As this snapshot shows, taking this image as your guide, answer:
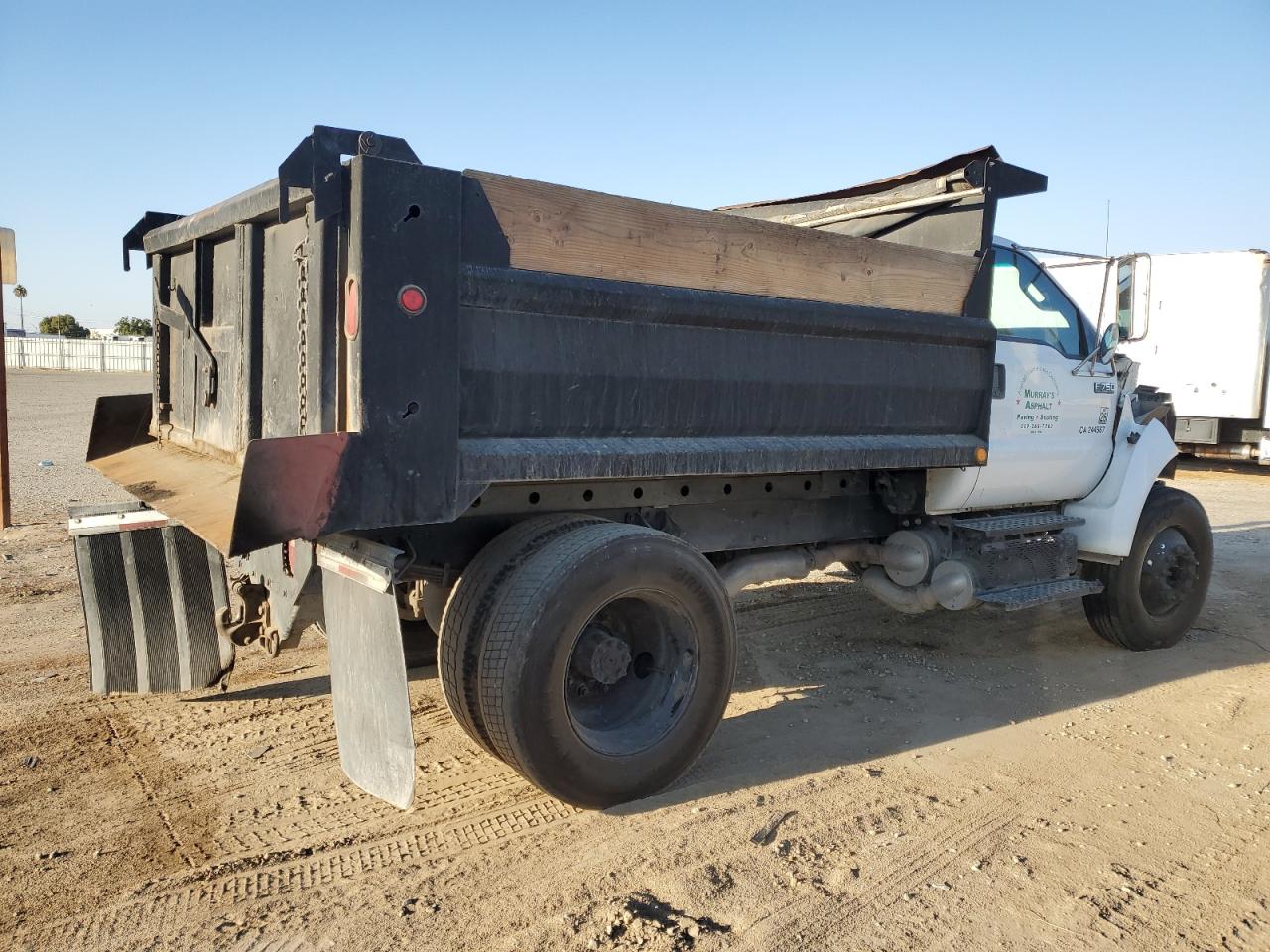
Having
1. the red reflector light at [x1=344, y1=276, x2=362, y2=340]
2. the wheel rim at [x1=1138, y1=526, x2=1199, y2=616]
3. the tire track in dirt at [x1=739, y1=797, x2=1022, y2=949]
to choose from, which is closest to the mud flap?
the red reflector light at [x1=344, y1=276, x2=362, y2=340]

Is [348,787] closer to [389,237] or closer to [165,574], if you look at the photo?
[165,574]

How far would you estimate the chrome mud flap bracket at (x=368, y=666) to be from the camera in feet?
10.7

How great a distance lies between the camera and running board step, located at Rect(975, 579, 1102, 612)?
17.0ft

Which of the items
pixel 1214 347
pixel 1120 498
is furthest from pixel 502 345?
pixel 1214 347

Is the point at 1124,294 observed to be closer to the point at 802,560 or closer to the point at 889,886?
the point at 802,560

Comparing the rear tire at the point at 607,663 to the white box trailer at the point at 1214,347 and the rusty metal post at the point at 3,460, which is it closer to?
the rusty metal post at the point at 3,460

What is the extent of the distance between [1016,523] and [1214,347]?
499 inches

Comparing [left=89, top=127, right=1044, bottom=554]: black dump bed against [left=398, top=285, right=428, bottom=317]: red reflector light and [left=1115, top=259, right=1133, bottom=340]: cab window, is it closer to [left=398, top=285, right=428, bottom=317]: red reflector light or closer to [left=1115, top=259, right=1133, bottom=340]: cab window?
[left=398, top=285, right=428, bottom=317]: red reflector light

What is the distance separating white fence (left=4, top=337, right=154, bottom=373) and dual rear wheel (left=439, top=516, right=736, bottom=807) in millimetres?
48995

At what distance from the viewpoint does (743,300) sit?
4004mm

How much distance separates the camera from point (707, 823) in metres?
3.59

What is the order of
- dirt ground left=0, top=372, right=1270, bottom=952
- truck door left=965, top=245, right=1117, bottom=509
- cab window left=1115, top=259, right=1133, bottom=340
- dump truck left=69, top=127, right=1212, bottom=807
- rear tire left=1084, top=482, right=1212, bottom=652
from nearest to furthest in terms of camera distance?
dirt ground left=0, top=372, right=1270, bottom=952, dump truck left=69, top=127, right=1212, bottom=807, truck door left=965, top=245, right=1117, bottom=509, cab window left=1115, top=259, right=1133, bottom=340, rear tire left=1084, top=482, right=1212, bottom=652

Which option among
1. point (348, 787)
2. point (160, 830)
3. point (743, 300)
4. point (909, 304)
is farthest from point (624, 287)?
point (160, 830)

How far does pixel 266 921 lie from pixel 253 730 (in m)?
1.62
